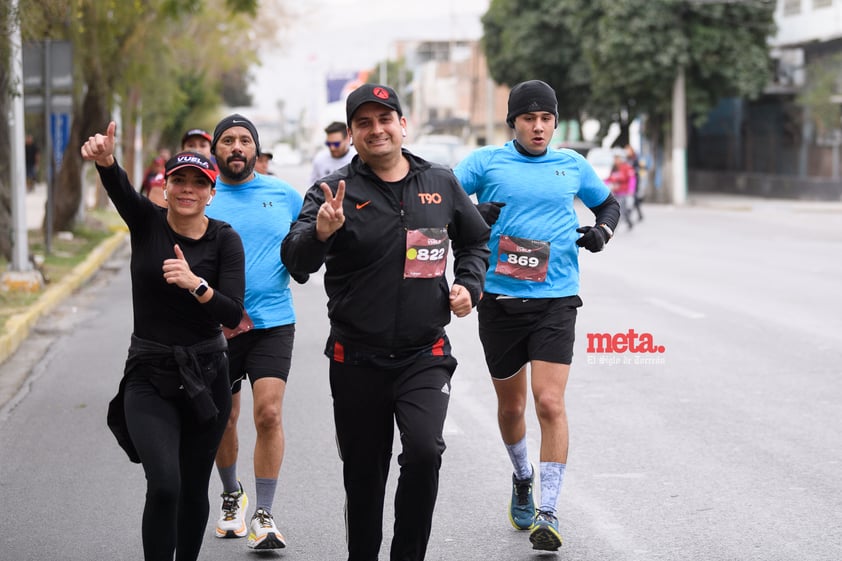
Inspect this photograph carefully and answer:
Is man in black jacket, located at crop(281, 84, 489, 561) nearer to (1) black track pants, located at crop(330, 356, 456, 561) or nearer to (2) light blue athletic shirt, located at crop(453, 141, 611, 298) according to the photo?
(1) black track pants, located at crop(330, 356, 456, 561)

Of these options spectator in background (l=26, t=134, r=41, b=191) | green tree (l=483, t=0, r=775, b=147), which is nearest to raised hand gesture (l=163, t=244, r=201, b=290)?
spectator in background (l=26, t=134, r=41, b=191)

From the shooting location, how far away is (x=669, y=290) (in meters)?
16.9

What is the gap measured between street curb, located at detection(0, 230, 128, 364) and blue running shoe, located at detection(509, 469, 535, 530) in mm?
6870

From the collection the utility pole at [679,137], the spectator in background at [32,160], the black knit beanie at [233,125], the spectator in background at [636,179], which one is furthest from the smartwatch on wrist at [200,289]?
the utility pole at [679,137]

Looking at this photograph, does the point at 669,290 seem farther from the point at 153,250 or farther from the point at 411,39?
the point at 411,39

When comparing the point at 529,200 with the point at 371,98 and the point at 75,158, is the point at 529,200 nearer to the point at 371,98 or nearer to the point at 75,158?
the point at 371,98

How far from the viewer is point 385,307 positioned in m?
4.98

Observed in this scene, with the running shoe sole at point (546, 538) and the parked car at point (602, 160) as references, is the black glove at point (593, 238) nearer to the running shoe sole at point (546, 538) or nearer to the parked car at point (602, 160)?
the running shoe sole at point (546, 538)

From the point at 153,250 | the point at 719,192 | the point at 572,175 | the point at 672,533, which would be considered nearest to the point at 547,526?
the point at 672,533

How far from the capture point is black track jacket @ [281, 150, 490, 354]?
4949mm

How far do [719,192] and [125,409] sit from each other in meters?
50.3

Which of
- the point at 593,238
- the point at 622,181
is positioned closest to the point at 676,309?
the point at 593,238

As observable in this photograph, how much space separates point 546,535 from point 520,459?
0.65 metres

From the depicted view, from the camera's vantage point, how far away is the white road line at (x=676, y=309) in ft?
46.9
